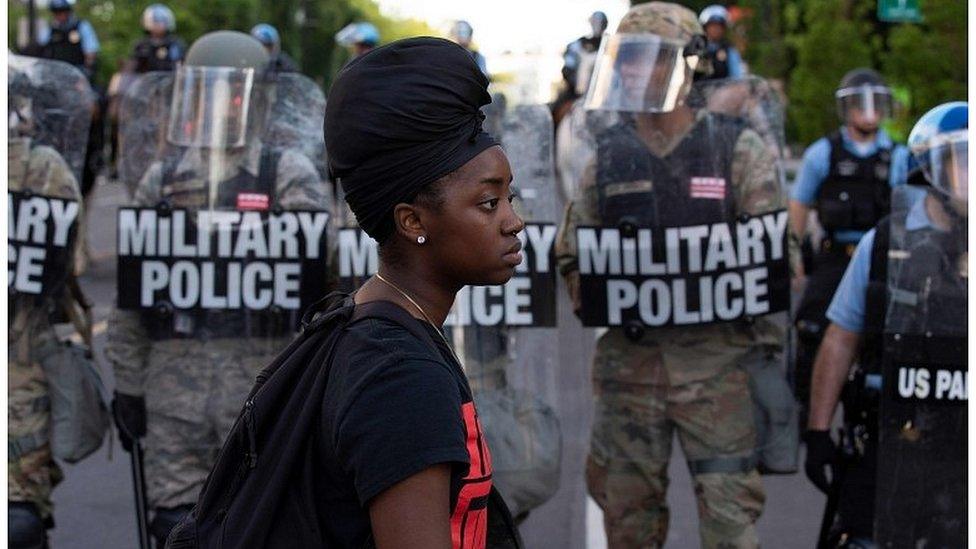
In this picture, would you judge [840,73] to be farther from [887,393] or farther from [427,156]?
[427,156]

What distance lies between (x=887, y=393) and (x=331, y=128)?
243 centimetres

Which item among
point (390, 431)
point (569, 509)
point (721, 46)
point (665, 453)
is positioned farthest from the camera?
point (721, 46)

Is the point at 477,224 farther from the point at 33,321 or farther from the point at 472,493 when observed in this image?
the point at 33,321

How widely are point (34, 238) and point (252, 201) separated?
70 centimetres

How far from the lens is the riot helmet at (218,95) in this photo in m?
5.30

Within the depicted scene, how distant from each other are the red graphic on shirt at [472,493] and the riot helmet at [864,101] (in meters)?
6.20

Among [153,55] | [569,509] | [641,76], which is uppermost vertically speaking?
[153,55]

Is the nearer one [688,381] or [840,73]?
[688,381]

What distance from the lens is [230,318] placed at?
5.18 m

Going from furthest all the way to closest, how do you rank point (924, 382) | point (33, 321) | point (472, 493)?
1. point (33, 321)
2. point (924, 382)
3. point (472, 493)

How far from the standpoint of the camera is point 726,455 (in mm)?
4805

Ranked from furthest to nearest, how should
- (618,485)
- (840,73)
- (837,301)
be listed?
1. (840,73)
2. (618,485)
3. (837,301)

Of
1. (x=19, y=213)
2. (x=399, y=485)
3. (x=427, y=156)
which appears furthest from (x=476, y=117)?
(x=19, y=213)

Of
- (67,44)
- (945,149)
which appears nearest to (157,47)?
(67,44)
